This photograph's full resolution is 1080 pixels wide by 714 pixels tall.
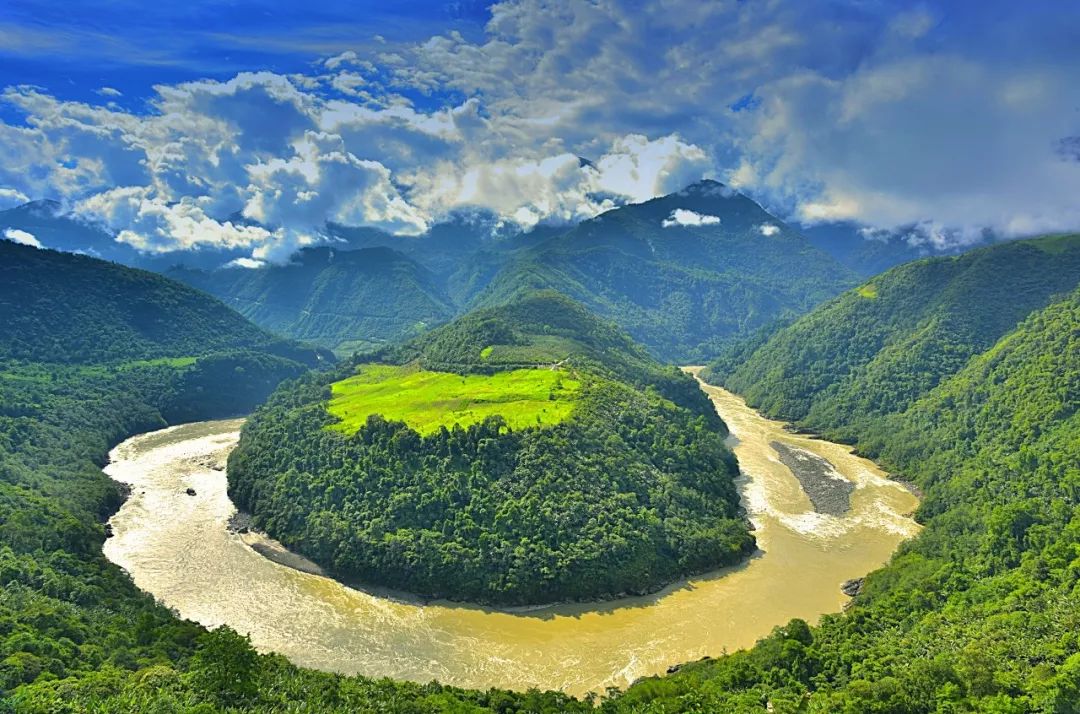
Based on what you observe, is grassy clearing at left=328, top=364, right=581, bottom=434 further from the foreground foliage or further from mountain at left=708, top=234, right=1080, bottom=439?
mountain at left=708, top=234, right=1080, bottom=439

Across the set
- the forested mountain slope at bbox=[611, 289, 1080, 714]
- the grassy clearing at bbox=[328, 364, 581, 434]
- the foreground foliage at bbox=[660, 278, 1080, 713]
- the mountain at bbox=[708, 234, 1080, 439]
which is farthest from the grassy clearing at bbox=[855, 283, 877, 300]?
the grassy clearing at bbox=[328, 364, 581, 434]

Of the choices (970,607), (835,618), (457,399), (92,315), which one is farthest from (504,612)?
(92,315)

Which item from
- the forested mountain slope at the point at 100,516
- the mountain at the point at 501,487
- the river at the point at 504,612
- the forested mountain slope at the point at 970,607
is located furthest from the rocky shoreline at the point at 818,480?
the forested mountain slope at the point at 100,516

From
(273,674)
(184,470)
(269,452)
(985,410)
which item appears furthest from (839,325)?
(273,674)

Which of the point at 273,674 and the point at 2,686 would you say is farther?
the point at 273,674

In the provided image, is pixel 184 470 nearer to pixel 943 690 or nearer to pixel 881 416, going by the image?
pixel 943 690
